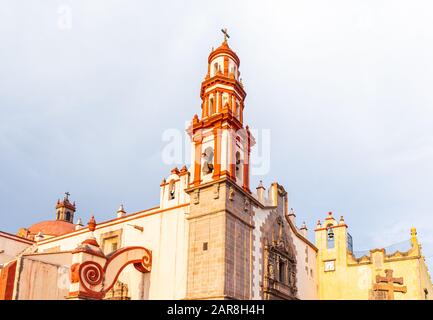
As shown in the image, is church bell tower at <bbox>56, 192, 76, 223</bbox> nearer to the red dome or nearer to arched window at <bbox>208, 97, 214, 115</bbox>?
the red dome

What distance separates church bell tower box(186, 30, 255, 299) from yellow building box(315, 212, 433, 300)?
971 cm

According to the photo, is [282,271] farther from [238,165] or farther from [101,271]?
[101,271]

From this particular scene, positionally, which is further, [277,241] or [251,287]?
[277,241]

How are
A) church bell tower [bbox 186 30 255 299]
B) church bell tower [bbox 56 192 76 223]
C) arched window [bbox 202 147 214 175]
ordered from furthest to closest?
1. church bell tower [bbox 56 192 76 223]
2. arched window [bbox 202 147 214 175]
3. church bell tower [bbox 186 30 255 299]

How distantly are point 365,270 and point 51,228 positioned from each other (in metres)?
26.5

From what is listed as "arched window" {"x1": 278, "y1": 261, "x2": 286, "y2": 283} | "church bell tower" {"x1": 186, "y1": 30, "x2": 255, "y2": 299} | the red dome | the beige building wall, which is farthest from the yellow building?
the red dome

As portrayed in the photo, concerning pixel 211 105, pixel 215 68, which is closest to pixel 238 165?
pixel 211 105

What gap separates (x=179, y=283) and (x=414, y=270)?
14143 mm

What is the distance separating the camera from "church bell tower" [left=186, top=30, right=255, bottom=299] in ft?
70.4
